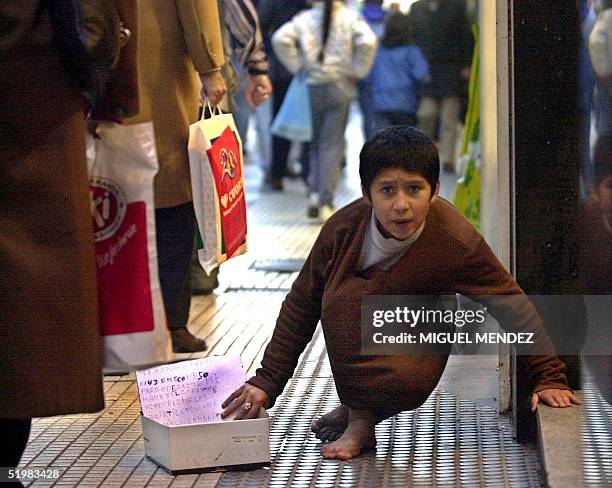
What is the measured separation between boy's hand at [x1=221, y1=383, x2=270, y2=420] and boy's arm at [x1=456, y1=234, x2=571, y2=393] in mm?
→ 687

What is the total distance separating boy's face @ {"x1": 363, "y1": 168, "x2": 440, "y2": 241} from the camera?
13.3 ft

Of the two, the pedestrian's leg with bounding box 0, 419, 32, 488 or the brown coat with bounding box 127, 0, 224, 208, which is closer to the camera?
the pedestrian's leg with bounding box 0, 419, 32, 488

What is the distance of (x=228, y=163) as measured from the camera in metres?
4.71

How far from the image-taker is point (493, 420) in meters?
4.54

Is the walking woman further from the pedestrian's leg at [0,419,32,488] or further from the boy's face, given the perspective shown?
the pedestrian's leg at [0,419,32,488]

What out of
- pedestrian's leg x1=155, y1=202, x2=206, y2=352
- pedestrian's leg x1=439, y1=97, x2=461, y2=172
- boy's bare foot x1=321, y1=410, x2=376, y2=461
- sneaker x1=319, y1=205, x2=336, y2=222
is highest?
pedestrian's leg x1=155, y1=202, x2=206, y2=352

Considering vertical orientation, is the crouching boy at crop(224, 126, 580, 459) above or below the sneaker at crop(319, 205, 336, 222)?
above

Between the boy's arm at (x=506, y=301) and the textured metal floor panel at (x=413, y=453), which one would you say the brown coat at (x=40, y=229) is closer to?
the textured metal floor panel at (x=413, y=453)

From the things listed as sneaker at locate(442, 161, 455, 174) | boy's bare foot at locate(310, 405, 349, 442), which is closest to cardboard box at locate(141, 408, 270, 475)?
boy's bare foot at locate(310, 405, 349, 442)

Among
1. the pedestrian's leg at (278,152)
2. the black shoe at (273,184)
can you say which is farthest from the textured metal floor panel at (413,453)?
the black shoe at (273,184)

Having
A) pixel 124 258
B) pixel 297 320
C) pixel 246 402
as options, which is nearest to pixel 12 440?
pixel 124 258

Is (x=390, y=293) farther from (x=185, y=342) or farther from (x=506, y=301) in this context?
(x=185, y=342)

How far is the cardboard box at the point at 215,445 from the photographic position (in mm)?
3986

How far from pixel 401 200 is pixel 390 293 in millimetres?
296
